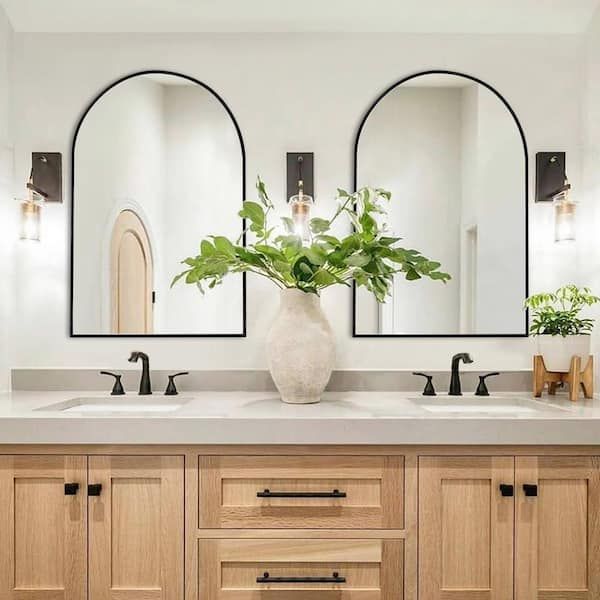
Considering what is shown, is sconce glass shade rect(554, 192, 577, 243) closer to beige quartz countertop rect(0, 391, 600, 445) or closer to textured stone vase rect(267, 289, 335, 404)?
beige quartz countertop rect(0, 391, 600, 445)

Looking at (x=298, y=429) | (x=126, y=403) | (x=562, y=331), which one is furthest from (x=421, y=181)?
(x=126, y=403)

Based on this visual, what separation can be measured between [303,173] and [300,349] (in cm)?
72

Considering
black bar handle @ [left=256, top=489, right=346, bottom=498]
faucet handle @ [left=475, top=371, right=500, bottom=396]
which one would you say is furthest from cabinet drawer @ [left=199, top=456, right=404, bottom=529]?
faucet handle @ [left=475, top=371, right=500, bottom=396]

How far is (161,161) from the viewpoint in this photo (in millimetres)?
2248

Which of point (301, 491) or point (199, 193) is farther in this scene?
point (199, 193)

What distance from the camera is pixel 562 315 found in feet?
6.81

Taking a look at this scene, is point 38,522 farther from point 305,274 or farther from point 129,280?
point 305,274

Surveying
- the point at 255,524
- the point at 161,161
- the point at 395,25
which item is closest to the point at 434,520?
the point at 255,524

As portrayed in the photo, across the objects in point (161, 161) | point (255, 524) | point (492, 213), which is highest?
point (161, 161)

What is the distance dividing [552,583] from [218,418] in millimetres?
1007

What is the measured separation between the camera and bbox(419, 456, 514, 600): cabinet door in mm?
1605

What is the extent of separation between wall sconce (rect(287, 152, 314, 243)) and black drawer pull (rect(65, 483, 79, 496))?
1156mm

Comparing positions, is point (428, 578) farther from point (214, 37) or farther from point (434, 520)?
point (214, 37)

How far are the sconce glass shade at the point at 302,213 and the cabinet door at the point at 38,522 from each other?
42.5 inches
